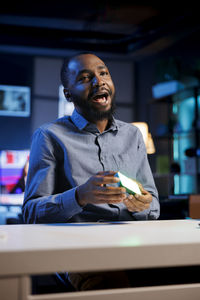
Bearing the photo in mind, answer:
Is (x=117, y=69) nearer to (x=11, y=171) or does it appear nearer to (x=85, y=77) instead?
(x=11, y=171)

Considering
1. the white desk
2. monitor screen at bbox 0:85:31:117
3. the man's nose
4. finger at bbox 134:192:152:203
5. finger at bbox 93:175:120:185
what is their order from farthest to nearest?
monitor screen at bbox 0:85:31:117, the man's nose, finger at bbox 134:192:152:203, finger at bbox 93:175:120:185, the white desk

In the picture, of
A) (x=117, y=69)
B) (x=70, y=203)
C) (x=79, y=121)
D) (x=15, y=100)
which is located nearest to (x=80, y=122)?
(x=79, y=121)

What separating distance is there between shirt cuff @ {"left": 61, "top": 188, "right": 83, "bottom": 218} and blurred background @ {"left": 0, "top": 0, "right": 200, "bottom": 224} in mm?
3136

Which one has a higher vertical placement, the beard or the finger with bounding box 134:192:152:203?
the beard

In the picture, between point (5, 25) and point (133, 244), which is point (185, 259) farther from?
point (5, 25)

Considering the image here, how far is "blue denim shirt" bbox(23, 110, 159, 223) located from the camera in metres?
1.13

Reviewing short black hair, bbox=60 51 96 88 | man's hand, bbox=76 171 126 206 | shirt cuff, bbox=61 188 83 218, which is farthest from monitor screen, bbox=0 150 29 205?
man's hand, bbox=76 171 126 206

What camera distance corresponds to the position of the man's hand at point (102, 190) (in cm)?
90

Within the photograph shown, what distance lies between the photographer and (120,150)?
4.25 feet

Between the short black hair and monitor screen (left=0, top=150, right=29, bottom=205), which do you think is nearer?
the short black hair

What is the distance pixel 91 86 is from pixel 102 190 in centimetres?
47

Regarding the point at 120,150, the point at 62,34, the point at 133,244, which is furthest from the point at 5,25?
the point at 133,244

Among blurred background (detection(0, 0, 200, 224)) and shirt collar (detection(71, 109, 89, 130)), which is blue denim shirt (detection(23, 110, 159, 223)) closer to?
shirt collar (detection(71, 109, 89, 130))

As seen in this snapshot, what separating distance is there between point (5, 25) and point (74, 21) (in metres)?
1.09
